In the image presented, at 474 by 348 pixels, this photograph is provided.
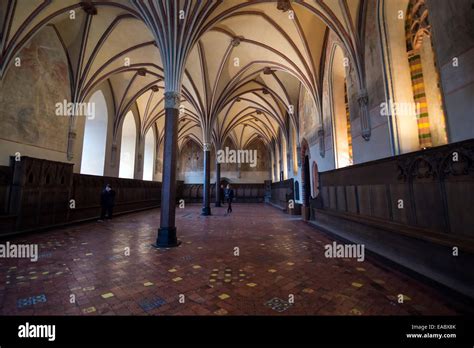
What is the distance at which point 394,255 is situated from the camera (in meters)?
3.68

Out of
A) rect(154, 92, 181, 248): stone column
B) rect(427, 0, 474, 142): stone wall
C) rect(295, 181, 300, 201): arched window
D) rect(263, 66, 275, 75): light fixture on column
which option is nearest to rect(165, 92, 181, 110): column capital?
rect(154, 92, 181, 248): stone column

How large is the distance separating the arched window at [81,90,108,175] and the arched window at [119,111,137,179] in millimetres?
3038

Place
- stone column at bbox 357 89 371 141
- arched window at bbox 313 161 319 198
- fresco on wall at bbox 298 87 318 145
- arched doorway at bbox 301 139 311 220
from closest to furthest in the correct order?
stone column at bbox 357 89 371 141, arched window at bbox 313 161 319 198, fresco on wall at bbox 298 87 318 145, arched doorway at bbox 301 139 311 220

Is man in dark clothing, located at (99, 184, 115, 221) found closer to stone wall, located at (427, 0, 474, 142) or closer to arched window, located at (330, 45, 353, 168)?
arched window, located at (330, 45, 353, 168)

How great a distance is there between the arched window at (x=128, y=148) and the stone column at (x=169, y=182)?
1226cm

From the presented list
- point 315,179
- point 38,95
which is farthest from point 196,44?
point 315,179

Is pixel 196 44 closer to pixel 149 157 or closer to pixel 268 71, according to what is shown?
pixel 268 71

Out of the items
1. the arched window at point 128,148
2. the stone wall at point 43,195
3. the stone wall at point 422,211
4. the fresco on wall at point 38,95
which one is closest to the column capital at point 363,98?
the stone wall at point 422,211

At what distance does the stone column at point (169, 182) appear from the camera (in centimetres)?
511

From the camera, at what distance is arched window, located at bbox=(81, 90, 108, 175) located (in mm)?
12445

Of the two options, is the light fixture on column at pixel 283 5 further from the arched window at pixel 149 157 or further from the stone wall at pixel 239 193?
the stone wall at pixel 239 193

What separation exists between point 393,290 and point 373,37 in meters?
6.69
